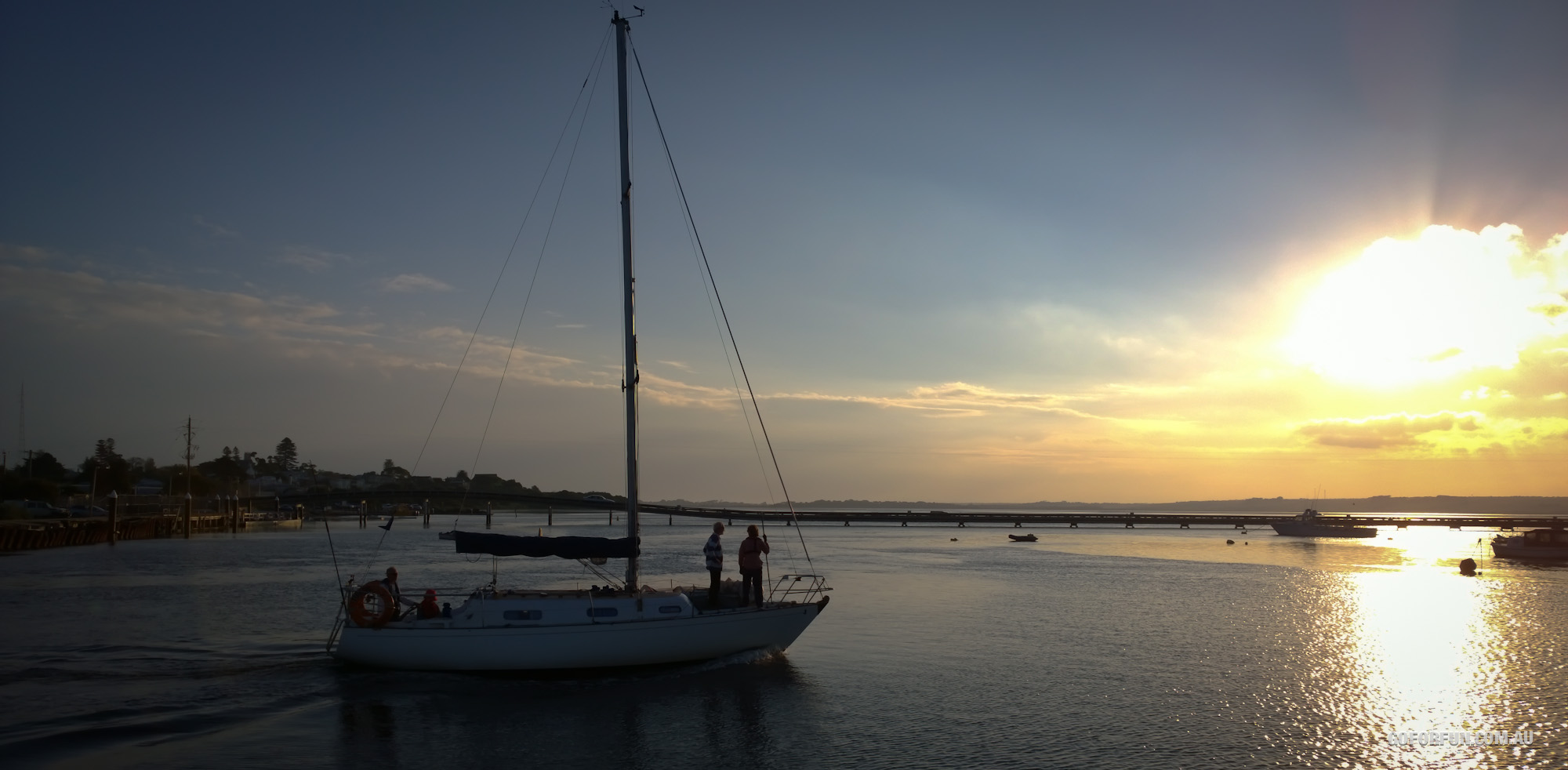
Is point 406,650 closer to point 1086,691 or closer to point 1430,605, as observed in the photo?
point 1086,691

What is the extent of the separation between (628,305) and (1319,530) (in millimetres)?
113817

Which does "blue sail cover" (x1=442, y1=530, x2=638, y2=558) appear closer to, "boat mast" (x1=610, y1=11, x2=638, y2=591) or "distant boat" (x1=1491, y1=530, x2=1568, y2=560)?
"boat mast" (x1=610, y1=11, x2=638, y2=591)

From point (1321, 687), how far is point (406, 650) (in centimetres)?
2084

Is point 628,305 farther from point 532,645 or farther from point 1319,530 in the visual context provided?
point 1319,530

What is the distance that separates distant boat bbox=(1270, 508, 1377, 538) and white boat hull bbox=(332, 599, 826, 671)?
364ft

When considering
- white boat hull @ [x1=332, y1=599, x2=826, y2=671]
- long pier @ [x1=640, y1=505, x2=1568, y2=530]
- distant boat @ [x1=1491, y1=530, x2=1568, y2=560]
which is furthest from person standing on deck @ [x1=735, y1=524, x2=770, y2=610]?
long pier @ [x1=640, y1=505, x2=1568, y2=530]

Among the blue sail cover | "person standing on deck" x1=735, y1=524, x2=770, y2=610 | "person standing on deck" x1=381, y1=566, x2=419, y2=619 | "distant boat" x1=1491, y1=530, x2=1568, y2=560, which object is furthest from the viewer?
"distant boat" x1=1491, y1=530, x2=1568, y2=560

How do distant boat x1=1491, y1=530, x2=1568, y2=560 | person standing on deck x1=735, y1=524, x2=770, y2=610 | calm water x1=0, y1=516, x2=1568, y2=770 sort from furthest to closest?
distant boat x1=1491, y1=530, x2=1568, y2=560, person standing on deck x1=735, y1=524, x2=770, y2=610, calm water x1=0, y1=516, x2=1568, y2=770

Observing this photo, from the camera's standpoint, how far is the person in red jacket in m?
21.0

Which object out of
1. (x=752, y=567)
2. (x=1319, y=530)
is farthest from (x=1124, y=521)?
(x=752, y=567)

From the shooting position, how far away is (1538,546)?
63844 mm

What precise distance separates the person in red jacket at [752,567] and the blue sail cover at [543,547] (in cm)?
262

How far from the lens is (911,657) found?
76.8 ft

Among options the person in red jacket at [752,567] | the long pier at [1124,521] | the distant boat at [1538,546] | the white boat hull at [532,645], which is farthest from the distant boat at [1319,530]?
the white boat hull at [532,645]
